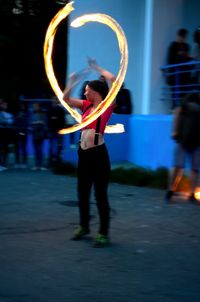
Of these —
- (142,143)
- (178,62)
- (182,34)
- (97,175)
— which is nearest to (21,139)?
(142,143)

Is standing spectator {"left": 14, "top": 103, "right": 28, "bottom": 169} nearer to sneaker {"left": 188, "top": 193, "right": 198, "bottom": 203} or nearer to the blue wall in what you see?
the blue wall

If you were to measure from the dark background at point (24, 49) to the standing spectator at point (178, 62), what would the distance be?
1315 centimetres

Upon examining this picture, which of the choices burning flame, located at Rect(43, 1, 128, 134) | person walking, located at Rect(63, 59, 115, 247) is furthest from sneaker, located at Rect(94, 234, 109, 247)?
burning flame, located at Rect(43, 1, 128, 134)

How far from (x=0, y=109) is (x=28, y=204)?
664cm

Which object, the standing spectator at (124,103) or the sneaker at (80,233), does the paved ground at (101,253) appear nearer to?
A: the sneaker at (80,233)

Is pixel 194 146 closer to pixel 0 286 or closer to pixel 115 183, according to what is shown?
pixel 115 183

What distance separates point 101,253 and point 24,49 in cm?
2284

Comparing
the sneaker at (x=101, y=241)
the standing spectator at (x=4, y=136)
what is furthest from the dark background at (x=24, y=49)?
the sneaker at (x=101, y=241)

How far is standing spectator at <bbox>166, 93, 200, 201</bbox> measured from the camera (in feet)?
30.7

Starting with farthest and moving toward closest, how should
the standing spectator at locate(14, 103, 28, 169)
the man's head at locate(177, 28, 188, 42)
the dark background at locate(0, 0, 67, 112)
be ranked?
the dark background at locate(0, 0, 67, 112)
the standing spectator at locate(14, 103, 28, 169)
the man's head at locate(177, 28, 188, 42)

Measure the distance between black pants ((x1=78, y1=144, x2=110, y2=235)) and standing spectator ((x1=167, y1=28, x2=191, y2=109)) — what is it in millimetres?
6197

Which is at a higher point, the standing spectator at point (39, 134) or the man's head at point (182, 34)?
the man's head at point (182, 34)

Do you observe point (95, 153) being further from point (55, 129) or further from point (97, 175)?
point (55, 129)

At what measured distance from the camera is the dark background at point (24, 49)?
89.9 feet
